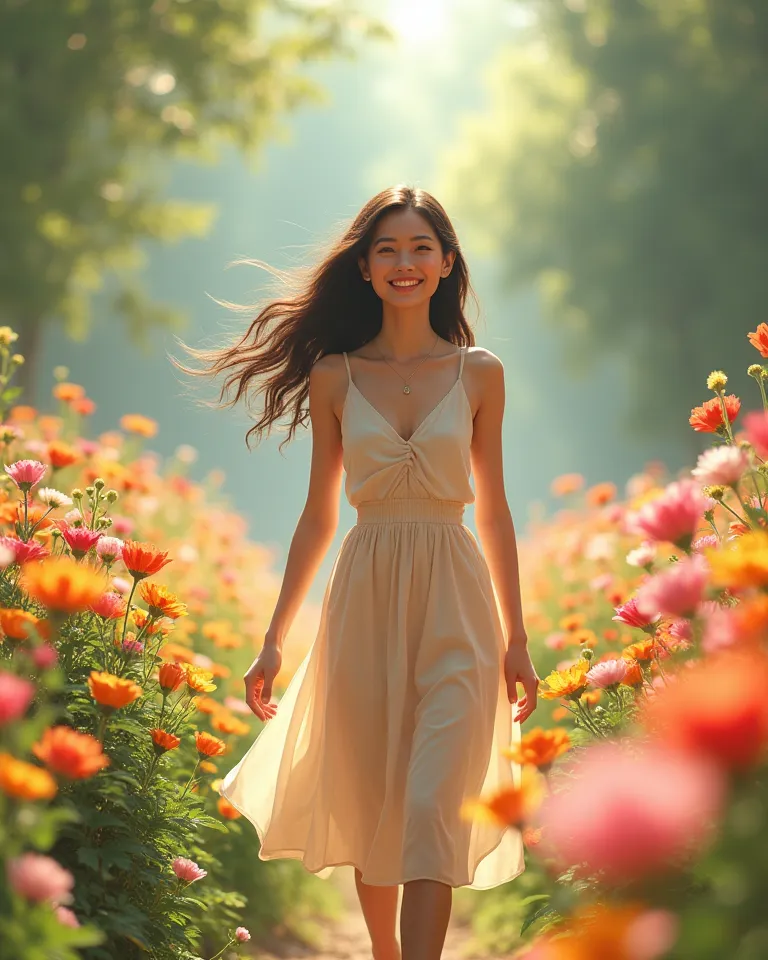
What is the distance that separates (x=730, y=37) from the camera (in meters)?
13.3

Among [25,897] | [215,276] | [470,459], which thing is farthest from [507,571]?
[215,276]

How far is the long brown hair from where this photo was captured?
3361 millimetres

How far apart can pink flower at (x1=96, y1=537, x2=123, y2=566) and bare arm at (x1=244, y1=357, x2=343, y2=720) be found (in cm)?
62

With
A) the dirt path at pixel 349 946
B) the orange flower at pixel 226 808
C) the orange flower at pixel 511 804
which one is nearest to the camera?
the orange flower at pixel 511 804

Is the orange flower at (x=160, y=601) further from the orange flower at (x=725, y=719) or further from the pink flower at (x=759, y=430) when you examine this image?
the orange flower at (x=725, y=719)

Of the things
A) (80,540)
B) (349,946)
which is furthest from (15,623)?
(349,946)

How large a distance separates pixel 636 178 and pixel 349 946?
13.7 metres

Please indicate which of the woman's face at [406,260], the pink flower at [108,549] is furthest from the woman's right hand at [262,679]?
the woman's face at [406,260]

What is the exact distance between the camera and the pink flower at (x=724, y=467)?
1736 mm

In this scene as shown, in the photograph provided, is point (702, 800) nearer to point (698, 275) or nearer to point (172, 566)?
point (172, 566)

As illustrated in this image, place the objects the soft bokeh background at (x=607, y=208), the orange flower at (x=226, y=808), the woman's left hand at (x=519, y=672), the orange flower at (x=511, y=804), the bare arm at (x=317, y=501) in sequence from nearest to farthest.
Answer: the orange flower at (x=511, y=804) → the woman's left hand at (x=519, y=672) → the orange flower at (x=226, y=808) → the bare arm at (x=317, y=501) → the soft bokeh background at (x=607, y=208)

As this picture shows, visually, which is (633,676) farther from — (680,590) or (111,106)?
(111,106)

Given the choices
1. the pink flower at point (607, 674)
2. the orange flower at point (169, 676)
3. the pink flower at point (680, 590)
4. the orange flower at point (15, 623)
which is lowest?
the pink flower at point (680, 590)

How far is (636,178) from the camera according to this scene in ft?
51.2
